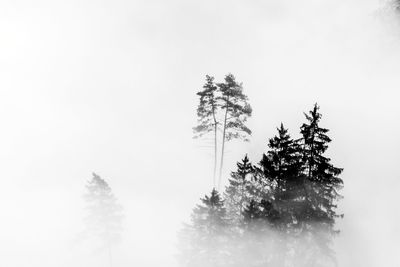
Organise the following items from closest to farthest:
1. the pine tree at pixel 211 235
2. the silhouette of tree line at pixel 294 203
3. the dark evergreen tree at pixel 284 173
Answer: the silhouette of tree line at pixel 294 203, the dark evergreen tree at pixel 284 173, the pine tree at pixel 211 235

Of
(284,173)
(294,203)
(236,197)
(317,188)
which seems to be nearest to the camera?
(317,188)

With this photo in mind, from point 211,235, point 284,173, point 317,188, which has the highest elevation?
point 284,173

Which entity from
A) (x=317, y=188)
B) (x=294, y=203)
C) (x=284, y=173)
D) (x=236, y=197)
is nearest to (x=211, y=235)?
(x=236, y=197)

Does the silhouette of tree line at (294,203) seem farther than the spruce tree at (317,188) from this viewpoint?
Yes

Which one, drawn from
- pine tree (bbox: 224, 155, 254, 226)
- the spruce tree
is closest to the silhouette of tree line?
the spruce tree

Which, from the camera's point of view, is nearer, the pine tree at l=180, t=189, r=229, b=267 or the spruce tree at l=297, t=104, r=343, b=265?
the spruce tree at l=297, t=104, r=343, b=265

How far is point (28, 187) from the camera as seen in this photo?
7456cm

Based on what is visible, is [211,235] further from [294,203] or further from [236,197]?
[294,203]

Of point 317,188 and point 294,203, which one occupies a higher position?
point 317,188

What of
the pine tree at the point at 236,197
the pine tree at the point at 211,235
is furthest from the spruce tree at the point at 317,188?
the pine tree at the point at 211,235

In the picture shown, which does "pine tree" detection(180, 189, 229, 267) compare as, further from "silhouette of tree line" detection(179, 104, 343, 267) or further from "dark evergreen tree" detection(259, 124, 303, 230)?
"dark evergreen tree" detection(259, 124, 303, 230)

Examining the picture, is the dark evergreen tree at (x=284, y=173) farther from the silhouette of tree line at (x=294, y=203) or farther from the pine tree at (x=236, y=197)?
the pine tree at (x=236, y=197)

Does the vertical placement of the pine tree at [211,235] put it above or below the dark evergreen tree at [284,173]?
below

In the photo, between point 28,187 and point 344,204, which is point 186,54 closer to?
point 28,187
